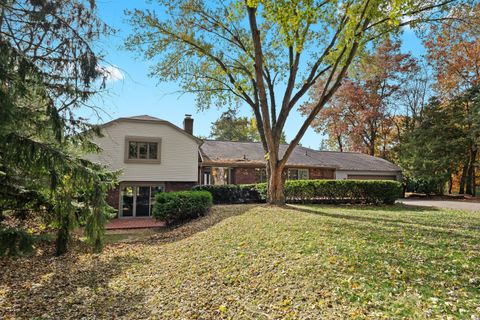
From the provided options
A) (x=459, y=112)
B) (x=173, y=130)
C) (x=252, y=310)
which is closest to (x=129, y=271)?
(x=252, y=310)

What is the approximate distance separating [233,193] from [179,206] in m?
4.82

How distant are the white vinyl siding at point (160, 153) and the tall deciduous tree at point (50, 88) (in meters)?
10.2

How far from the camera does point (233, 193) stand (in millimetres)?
16281

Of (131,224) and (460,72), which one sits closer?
(131,224)

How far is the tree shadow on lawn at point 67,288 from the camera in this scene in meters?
4.47

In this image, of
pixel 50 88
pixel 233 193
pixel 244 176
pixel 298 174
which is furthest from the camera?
pixel 298 174

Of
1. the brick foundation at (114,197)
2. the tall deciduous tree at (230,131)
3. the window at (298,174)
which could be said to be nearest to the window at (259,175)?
the window at (298,174)

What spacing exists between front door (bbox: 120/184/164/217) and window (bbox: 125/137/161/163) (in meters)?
1.52

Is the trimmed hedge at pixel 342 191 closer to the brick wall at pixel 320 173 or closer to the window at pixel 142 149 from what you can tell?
the brick wall at pixel 320 173

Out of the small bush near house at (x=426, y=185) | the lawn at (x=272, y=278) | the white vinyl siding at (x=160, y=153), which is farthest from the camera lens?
the small bush near house at (x=426, y=185)

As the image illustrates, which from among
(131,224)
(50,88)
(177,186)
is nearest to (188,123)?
(177,186)

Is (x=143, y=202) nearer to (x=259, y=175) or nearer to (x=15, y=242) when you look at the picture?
(x=259, y=175)

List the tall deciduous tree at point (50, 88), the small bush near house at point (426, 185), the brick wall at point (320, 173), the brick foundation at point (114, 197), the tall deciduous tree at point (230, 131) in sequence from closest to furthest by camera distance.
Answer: the tall deciduous tree at point (50, 88), the brick foundation at point (114, 197), the brick wall at point (320, 173), the small bush near house at point (426, 185), the tall deciduous tree at point (230, 131)

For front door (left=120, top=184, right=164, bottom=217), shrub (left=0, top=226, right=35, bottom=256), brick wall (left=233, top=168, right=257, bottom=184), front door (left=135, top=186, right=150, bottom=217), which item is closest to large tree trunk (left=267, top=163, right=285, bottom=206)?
brick wall (left=233, top=168, right=257, bottom=184)
